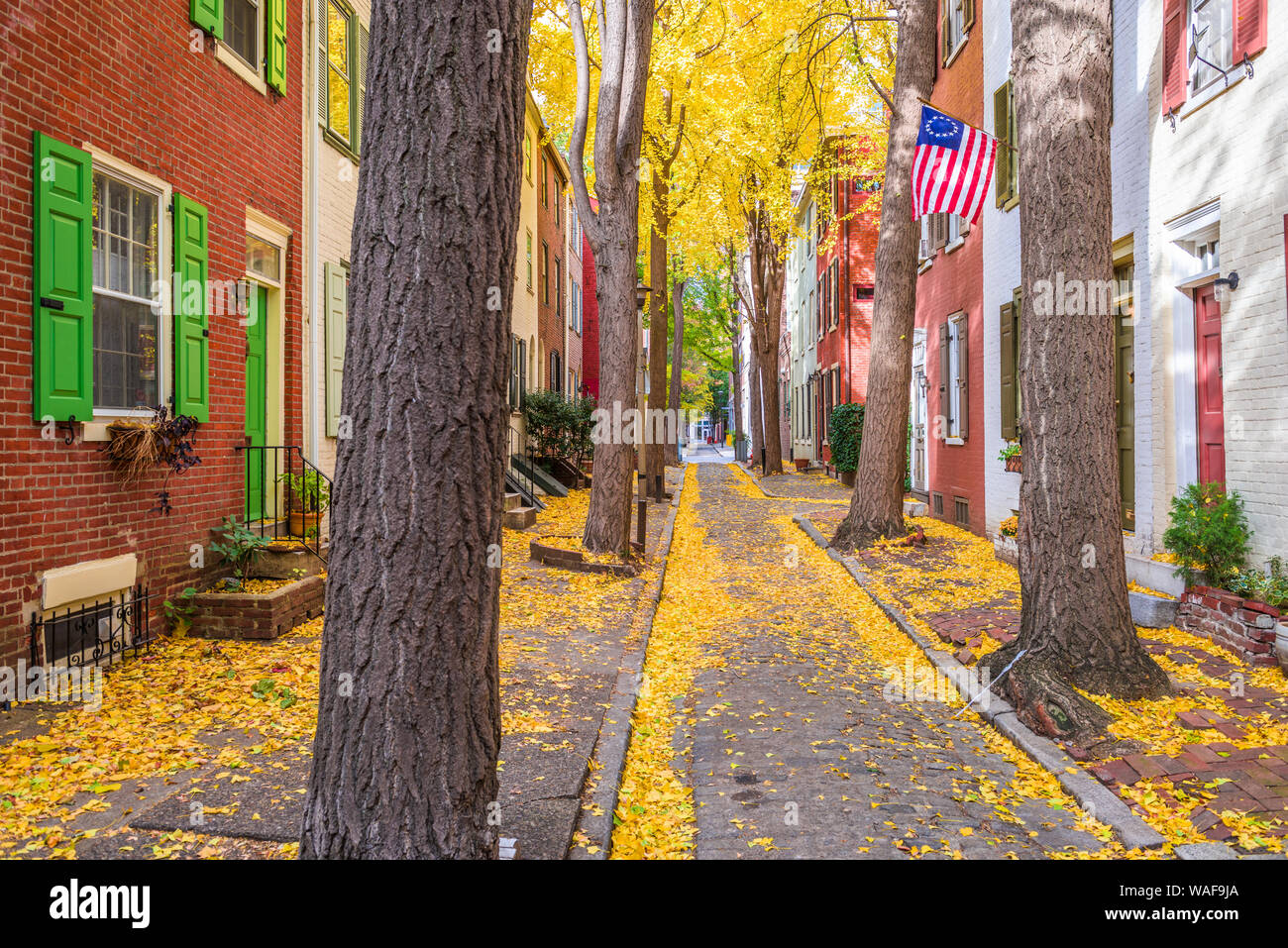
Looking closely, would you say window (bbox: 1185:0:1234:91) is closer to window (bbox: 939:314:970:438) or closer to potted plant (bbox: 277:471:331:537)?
window (bbox: 939:314:970:438)

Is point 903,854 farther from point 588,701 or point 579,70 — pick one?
point 579,70

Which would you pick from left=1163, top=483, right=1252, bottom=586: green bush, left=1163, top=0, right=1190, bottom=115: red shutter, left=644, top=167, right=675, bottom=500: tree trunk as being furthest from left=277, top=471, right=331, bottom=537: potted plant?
left=644, top=167, right=675, bottom=500: tree trunk

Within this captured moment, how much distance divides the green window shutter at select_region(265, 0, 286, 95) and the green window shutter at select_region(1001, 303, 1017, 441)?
357 inches

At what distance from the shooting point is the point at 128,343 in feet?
22.7

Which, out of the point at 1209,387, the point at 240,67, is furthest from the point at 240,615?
the point at 1209,387

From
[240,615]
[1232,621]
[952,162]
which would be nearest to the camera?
[1232,621]

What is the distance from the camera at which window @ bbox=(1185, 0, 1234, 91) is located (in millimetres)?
7527

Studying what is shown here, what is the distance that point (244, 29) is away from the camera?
880 centimetres

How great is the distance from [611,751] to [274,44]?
25.6 feet

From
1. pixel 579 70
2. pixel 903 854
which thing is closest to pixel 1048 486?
pixel 903 854

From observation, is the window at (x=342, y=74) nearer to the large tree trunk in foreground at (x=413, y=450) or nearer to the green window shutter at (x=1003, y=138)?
the green window shutter at (x=1003, y=138)

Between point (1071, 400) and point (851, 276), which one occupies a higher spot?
point (851, 276)

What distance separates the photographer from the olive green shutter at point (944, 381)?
1579cm

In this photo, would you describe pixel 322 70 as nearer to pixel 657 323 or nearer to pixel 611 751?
pixel 611 751
